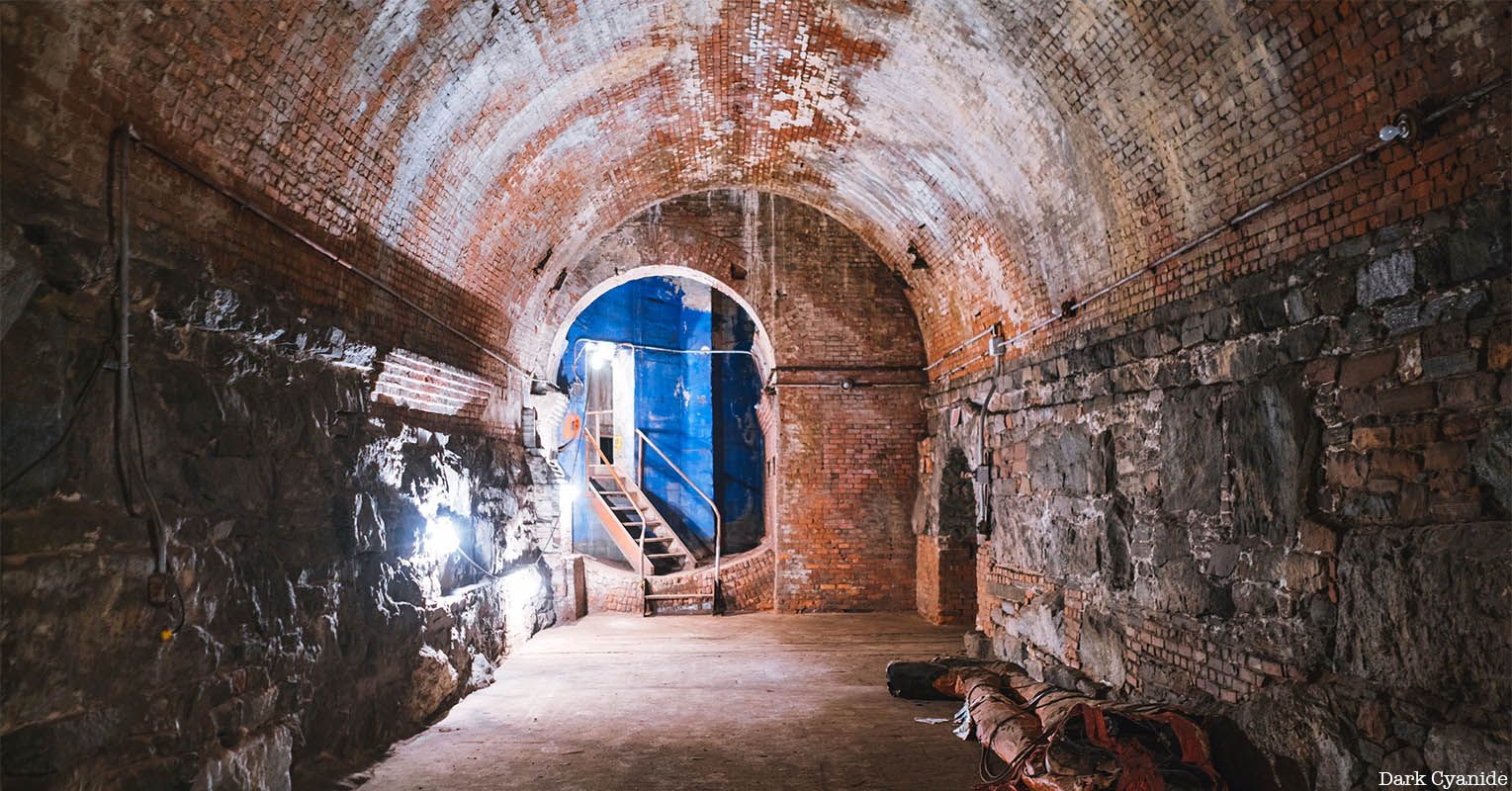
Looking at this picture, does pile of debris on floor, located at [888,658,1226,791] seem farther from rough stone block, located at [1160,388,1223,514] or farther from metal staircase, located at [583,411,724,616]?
metal staircase, located at [583,411,724,616]

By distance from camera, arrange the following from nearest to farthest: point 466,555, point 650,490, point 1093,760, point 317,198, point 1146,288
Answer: point 1093,760, point 317,198, point 1146,288, point 466,555, point 650,490

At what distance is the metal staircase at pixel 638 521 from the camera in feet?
42.3

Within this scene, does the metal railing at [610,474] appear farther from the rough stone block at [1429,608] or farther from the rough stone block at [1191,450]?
the rough stone block at [1429,608]

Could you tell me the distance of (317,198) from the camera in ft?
16.5

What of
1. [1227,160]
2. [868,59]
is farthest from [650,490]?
[1227,160]

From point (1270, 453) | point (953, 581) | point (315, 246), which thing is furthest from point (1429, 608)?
point (953, 581)

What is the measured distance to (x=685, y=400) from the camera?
1780 centimetres

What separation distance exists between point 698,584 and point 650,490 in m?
5.61

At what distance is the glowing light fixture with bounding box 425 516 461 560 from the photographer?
6829 millimetres

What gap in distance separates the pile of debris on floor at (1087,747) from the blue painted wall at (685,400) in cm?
1157

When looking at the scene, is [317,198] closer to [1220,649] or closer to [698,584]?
[1220,649]

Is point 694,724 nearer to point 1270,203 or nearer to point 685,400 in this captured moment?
point 1270,203

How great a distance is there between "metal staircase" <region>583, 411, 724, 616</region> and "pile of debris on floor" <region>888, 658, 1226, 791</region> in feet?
21.0

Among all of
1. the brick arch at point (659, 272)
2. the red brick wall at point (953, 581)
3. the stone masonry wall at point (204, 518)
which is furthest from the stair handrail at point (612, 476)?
the stone masonry wall at point (204, 518)
